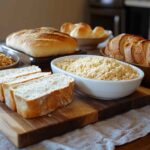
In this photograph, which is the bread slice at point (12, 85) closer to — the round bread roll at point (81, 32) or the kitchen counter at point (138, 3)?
the round bread roll at point (81, 32)

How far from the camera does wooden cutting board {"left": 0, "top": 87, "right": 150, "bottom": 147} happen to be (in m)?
0.65

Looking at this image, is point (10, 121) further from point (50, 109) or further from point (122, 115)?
point (122, 115)

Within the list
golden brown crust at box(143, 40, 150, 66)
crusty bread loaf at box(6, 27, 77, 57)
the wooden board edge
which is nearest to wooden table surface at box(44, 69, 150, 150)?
the wooden board edge

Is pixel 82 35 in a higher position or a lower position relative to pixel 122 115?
higher

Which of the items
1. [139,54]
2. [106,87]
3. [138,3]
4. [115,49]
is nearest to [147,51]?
[139,54]

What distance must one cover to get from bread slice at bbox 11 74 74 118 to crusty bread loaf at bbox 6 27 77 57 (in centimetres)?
26

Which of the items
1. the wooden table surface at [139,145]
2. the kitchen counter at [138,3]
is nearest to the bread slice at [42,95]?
the wooden table surface at [139,145]

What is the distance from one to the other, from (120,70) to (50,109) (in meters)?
0.24

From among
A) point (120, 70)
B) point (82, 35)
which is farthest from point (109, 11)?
point (120, 70)

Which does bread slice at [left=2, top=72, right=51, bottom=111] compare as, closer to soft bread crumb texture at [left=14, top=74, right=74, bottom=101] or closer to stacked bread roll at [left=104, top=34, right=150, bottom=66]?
soft bread crumb texture at [left=14, top=74, right=74, bottom=101]

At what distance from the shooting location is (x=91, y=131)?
2.31ft

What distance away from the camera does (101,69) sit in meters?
0.83

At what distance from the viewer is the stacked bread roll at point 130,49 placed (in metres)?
0.99

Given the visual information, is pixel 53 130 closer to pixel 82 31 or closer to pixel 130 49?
pixel 130 49
